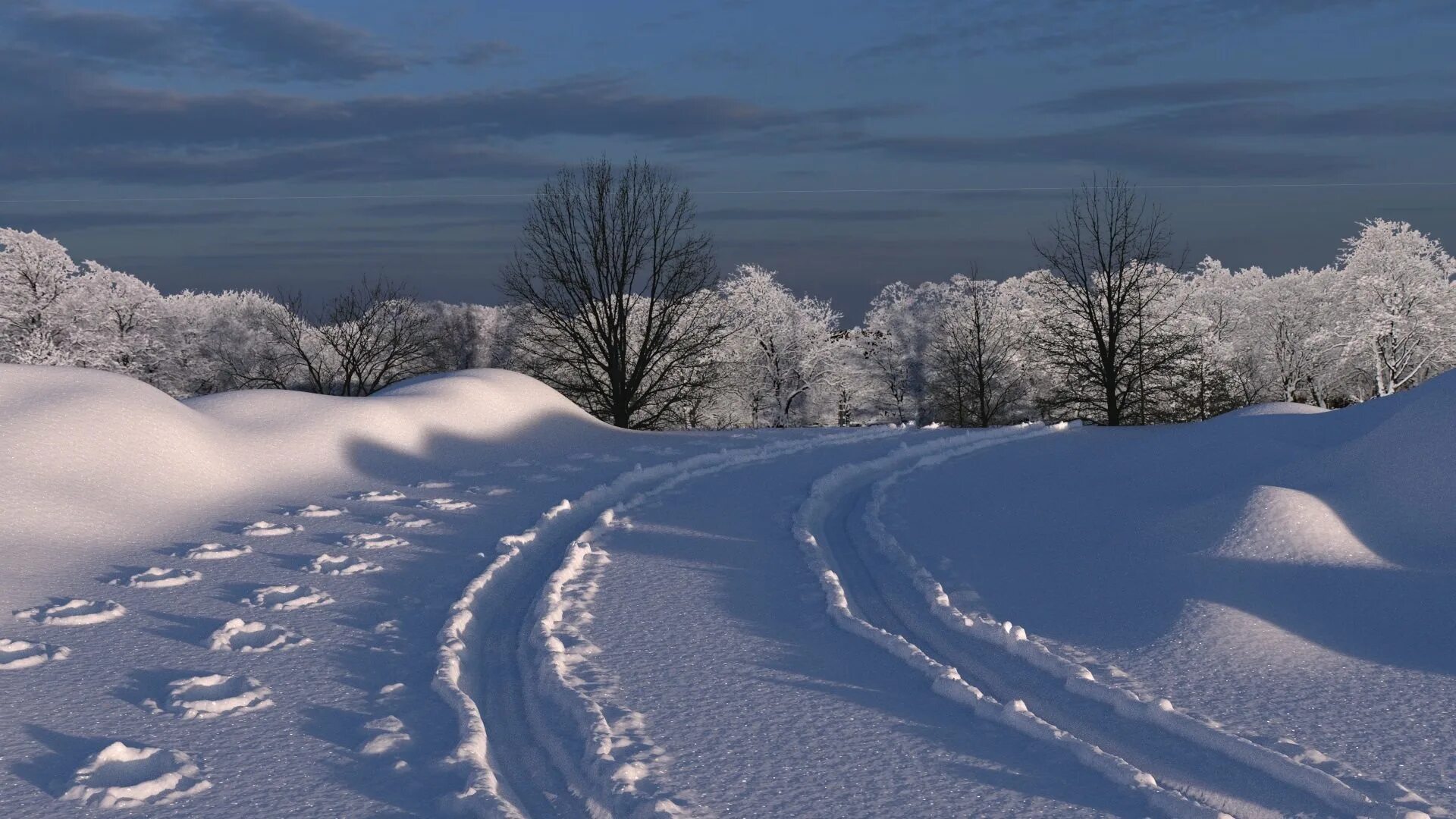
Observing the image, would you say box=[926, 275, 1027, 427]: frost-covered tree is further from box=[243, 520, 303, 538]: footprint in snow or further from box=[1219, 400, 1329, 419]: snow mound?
box=[243, 520, 303, 538]: footprint in snow

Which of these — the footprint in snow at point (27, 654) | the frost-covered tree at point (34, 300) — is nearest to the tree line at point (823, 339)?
the frost-covered tree at point (34, 300)

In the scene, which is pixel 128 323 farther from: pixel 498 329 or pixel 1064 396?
pixel 1064 396

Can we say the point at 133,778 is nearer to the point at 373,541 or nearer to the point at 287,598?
the point at 287,598

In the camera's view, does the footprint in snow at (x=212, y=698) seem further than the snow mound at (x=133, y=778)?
Yes

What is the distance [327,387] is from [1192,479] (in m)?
57.5

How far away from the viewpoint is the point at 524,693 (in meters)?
6.32

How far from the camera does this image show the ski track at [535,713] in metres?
4.84

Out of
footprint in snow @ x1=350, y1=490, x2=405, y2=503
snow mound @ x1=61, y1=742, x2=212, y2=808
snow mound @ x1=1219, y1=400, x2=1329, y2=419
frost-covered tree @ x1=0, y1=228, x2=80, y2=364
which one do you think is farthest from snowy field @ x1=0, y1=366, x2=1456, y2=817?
frost-covered tree @ x1=0, y1=228, x2=80, y2=364

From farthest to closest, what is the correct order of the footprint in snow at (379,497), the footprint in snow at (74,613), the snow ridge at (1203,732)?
the footprint in snow at (379,497), the footprint in snow at (74,613), the snow ridge at (1203,732)

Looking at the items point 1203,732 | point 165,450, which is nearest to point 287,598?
point 165,450

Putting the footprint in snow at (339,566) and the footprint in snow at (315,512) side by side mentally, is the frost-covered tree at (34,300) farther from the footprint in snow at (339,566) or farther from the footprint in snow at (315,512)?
the footprint in snow at (339,566)

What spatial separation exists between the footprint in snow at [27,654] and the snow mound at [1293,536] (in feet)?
30.9

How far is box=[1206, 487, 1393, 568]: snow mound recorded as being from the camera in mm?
8680

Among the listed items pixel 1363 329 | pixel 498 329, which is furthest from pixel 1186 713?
pixel 498 329
